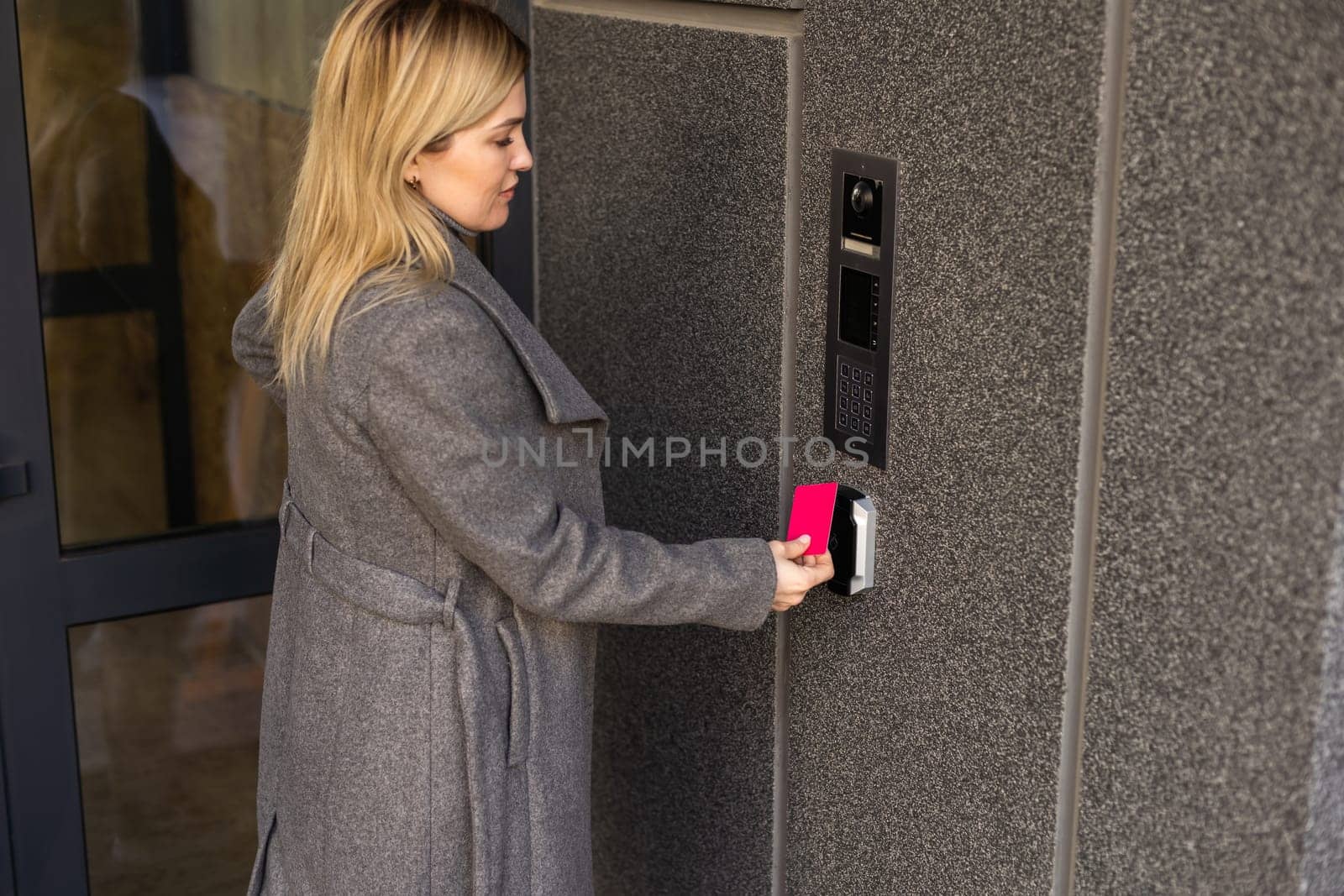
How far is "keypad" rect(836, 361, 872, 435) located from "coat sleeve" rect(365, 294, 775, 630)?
16cm

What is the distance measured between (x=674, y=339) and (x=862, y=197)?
1.42ft

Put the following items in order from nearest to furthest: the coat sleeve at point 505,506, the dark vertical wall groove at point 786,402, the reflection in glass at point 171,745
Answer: the coat sleeve at point 505,506 → the dark vertical wall groove at point 786,402 → the reflection in glass at point 171,745

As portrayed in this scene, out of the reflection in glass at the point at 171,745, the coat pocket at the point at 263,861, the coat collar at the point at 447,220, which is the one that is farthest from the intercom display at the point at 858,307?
the reflection in glass at the point at 171,745

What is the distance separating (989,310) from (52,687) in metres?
1.29

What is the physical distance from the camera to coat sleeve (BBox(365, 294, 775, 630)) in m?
1.25

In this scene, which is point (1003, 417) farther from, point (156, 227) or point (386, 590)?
point (156, 227)

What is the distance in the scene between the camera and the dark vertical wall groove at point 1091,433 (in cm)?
106

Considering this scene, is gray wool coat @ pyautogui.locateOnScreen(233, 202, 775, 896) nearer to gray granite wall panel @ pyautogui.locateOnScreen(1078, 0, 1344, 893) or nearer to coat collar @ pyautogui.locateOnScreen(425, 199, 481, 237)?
coat collar @ pyautogui.locateOnScreen(425, 199, 481, 237)

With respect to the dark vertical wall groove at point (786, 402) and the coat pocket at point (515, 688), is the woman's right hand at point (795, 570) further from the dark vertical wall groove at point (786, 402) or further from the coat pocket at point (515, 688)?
the coat pocket at point (515, 688)

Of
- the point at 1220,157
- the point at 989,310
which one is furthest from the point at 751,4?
the point at 1220,157

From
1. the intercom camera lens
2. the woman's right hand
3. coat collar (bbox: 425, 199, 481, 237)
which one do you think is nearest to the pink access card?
the woman's right hand

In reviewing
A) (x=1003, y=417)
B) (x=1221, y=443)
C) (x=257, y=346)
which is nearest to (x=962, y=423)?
(x=1003, y=417)

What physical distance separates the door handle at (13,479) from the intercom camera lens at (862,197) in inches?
42.1

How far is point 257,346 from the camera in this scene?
4.99ft
